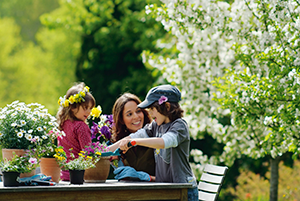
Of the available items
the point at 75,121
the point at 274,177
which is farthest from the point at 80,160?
the point at 274,177

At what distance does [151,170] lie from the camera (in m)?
3.23

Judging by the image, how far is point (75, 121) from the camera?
3.11 metres

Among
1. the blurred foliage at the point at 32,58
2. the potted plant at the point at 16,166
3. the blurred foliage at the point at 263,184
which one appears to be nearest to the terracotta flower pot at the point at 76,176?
the potted plant at the point at 16,166

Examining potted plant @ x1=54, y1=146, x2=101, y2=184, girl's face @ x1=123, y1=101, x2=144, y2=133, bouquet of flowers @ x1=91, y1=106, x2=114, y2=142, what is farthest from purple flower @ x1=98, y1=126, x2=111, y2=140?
potted plant @ x1=54, y1=146, x2=101, y2=184

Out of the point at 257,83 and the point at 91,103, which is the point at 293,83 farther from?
the point at 91,103

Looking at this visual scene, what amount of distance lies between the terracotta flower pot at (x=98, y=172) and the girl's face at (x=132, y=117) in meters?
0.69

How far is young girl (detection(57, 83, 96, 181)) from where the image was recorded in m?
3.04

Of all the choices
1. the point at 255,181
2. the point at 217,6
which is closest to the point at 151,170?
the point at 217,6

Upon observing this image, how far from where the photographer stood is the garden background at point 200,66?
4.15 meters

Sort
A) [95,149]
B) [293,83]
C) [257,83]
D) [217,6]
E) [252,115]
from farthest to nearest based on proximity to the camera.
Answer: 1. [217,6]
2. [252,115]
3. [257,83]
4. [293,83]
5. [95,149]

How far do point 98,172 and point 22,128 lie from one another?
606 millimetres

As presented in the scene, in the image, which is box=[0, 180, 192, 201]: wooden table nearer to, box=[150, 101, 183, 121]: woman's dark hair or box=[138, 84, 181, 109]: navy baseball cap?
box=[150, 101, 183, 121]: woman's dark hair

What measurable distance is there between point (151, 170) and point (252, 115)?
1510 mm

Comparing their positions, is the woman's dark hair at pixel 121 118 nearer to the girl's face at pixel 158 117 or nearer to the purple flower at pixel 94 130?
the purple flower at pixel 94 130
